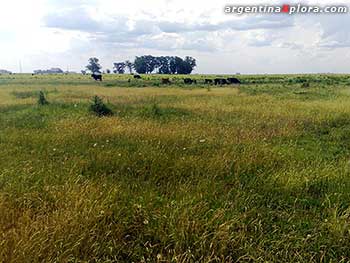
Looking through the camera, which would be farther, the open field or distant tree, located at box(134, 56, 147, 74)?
distant tree, located at box(134, 56, 147, 74)

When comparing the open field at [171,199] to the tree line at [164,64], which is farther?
the tree line at [164,64]

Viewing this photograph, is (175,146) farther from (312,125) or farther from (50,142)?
(312,125)

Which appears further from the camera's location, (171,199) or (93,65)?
(93,65)

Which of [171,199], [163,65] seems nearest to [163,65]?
[163,65]

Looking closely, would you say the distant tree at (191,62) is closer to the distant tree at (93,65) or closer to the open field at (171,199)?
the distant tree at (93,65)

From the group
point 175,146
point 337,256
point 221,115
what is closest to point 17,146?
point 175,146

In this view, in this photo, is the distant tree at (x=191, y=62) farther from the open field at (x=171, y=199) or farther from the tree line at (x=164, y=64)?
the open field at (x=171, y=199)

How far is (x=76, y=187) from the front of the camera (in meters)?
4.11

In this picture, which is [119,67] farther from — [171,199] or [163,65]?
[171,199]

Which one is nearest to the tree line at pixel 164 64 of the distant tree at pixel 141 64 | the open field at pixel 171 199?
the distant tree at pixel 141 64

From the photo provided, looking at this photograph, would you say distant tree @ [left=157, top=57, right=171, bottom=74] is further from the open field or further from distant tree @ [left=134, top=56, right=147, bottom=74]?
the open field

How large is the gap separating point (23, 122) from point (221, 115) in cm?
716

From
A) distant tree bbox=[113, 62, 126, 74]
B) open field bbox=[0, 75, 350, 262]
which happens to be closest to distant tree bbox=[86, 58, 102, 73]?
distant tree bbox=[113, 62, 126, 74]

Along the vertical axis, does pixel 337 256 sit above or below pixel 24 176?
below
